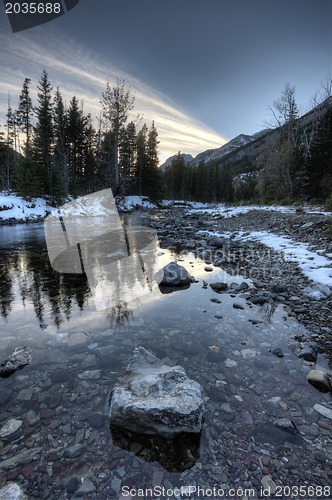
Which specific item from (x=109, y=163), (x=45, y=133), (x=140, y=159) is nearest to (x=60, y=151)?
(x=45, y=133)

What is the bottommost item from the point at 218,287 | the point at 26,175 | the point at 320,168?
the point at 218,287

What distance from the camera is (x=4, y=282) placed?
23.0ft

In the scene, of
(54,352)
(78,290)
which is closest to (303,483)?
(54,352)

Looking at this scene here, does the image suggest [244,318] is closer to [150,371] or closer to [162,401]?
[150,371]

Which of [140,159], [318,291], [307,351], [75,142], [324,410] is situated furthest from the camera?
[140,159]

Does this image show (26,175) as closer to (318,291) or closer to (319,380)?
(318,291)

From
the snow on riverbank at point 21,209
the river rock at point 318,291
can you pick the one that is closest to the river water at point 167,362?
the river rock at point 318,291

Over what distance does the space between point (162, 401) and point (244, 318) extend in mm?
2873

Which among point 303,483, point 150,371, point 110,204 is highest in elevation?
point 110,204

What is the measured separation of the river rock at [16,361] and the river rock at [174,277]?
3821 mm

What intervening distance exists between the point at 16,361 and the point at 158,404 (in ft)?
7.38

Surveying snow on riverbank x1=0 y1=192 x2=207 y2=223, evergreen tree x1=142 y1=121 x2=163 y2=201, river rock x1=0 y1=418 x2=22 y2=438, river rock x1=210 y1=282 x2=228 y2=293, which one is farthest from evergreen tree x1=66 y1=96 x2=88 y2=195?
river rock x1=0 y1=418 x2=22 y2=438

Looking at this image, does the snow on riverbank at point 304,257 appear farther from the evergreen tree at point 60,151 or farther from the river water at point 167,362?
the evergreen tree at point 60,151

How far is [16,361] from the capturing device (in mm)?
3398
